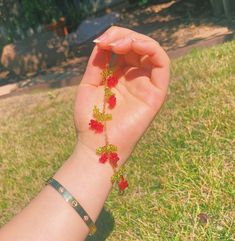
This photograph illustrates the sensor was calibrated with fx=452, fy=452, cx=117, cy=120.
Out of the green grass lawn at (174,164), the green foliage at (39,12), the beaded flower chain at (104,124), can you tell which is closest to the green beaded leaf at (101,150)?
the beaded flower chain at (104,124)

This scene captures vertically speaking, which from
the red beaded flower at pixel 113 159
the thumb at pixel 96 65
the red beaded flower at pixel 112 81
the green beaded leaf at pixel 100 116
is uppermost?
the thumb at pixel 96 65

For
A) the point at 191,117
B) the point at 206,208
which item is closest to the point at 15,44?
the point at 191,117

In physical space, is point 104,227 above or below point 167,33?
above

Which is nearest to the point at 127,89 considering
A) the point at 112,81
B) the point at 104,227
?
the point at 112,81

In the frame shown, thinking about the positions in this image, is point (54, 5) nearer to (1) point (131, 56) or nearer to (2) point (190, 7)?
(2) point (190, 7)

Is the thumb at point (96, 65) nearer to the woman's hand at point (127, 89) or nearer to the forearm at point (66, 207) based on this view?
the woman's hand at point (127, 89)

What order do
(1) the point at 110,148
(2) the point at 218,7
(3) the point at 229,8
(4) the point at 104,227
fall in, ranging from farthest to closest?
1. (2) the point at 218,7
2. (3) the point at 229,8
3. (4) the point at 104,227
4. (1) the point at 110,148

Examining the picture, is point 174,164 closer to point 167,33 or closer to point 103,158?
point 103,158
